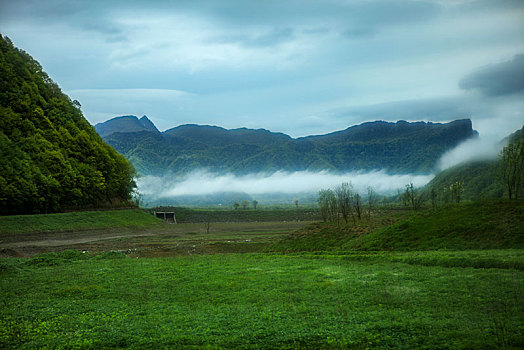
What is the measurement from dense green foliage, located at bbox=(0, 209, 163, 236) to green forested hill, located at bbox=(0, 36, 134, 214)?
16.5 feet

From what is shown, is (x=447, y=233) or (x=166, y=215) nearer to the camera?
(x=447, y=233)

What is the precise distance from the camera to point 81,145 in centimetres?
9906

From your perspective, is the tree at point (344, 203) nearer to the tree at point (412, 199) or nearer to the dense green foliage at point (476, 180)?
the tree at point (412, 199)

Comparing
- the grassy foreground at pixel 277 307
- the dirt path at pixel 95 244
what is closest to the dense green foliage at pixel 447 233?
the grassy foreground at pixel 277 307

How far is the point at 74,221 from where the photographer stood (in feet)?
261

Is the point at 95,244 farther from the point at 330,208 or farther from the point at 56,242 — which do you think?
the point at 330,208

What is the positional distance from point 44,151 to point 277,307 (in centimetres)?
8101

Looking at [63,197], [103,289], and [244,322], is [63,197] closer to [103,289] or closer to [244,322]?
[103,289]

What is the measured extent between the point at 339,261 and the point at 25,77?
93.6 meters

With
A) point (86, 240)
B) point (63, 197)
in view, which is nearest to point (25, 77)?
point (63, 197)

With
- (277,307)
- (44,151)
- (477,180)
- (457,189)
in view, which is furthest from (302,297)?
(477,180)

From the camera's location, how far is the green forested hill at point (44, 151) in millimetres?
74688

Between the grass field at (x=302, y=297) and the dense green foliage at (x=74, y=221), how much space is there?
104 ft

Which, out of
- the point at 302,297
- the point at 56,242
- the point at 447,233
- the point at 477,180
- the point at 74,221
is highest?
the point at 477,180
